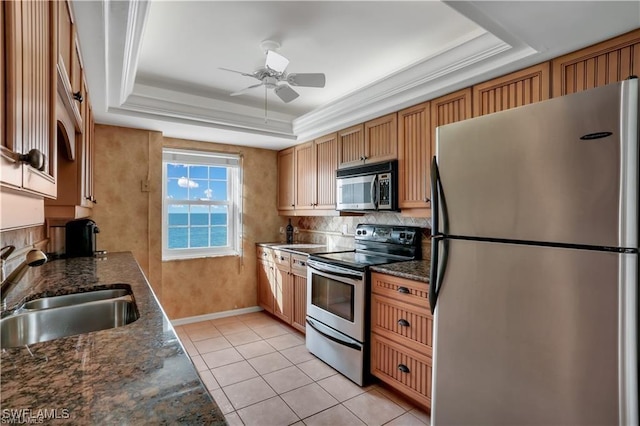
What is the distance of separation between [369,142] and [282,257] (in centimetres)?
167

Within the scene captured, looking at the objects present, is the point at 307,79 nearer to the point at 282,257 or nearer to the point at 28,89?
the point at 28,89

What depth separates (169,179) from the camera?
12.9 ft

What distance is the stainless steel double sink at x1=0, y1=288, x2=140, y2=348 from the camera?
130cm

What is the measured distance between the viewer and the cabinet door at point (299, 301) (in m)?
3.42

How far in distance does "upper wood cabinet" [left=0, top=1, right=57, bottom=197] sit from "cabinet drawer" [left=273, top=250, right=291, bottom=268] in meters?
2.84

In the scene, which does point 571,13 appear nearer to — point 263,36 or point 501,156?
point 501,156

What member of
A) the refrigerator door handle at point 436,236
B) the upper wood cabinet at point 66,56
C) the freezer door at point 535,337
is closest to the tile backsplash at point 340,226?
the refrigerator door handle at point 436,236

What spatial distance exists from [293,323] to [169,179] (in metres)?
2.29

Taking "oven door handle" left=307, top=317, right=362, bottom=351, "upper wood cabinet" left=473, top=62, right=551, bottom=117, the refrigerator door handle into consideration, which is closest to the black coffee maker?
"oven door handle" left=307, top=317, right=362, bottom=351

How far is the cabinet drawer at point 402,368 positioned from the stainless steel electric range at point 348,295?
0.10m

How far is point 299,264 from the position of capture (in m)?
3.47

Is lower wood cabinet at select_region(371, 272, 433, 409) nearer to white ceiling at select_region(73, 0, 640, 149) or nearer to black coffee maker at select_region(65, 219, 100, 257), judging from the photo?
white ceiling at select_region(73, 0, 640, 149)

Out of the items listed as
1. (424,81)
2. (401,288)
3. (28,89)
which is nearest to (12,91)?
(28,89)

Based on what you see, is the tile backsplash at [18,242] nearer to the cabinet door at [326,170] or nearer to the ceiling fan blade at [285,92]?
the ceiling fan blade at [285,92]
